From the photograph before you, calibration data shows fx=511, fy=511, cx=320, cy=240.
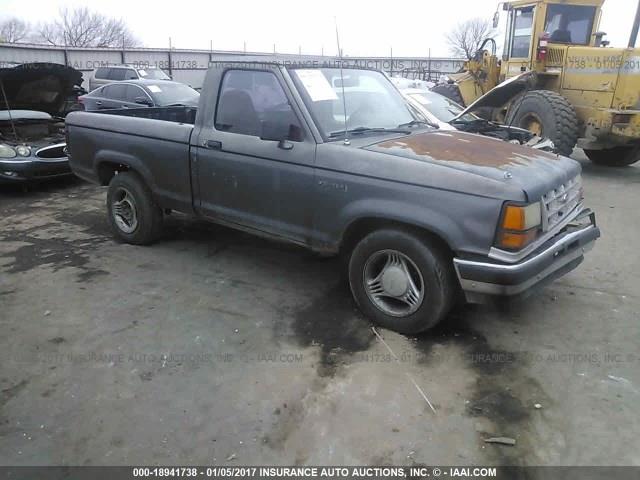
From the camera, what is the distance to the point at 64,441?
2703 mm

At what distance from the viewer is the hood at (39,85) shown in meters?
8.34

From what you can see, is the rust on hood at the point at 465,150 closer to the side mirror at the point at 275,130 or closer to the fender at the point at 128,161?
the side mirror at the point at 275,130

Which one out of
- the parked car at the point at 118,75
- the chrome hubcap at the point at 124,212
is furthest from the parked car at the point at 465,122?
the parked car at the point at 118,75

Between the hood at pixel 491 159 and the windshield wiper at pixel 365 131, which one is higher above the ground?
the windshield wiper at pixel 365 131

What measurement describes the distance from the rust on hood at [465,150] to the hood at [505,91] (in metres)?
5.79

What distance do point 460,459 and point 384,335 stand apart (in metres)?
1.22

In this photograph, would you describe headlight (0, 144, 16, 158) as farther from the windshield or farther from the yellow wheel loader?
the windshield

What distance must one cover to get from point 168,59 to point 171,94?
1599 cm

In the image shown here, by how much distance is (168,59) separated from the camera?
85.9ft

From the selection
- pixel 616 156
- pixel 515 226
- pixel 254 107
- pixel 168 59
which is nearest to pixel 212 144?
pixel 254 107

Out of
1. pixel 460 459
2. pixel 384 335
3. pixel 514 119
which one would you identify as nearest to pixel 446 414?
pixel 460 459

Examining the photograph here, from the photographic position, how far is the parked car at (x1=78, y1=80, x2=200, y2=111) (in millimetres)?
11672

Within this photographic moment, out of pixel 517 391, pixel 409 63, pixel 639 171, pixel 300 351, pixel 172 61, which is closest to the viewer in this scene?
pixel 517 391

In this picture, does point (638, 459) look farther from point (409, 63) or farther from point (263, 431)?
point (409, 63)
